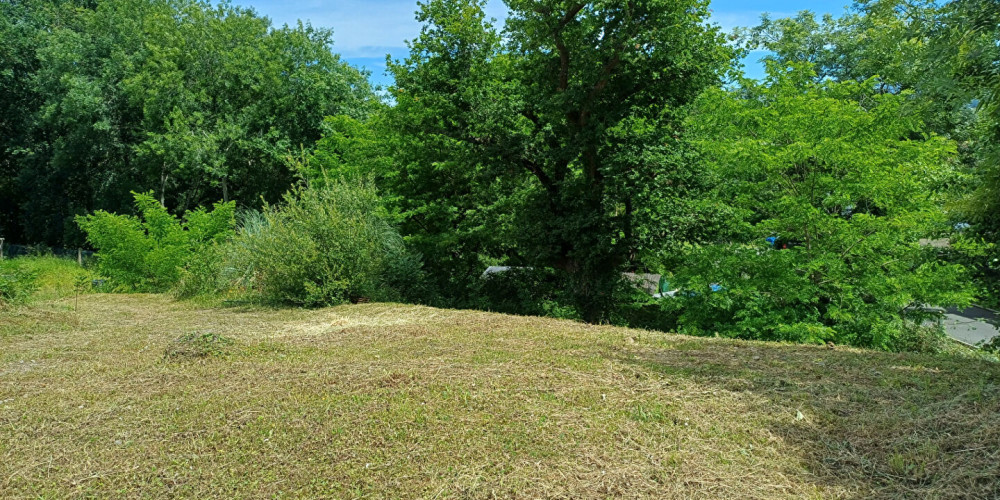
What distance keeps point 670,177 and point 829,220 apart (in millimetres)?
3466

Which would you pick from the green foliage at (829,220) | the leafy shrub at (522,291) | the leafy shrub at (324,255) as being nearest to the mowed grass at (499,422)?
the leafy shrub at (324,255)

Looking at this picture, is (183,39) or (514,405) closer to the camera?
(514,405)

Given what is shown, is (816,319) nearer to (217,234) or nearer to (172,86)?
(217,234)

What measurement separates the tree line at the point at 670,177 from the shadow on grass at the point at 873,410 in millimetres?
2975

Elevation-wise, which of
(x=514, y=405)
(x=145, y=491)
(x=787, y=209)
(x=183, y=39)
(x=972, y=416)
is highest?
(x=183, y=39)

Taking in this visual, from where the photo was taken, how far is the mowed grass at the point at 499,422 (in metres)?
3.37

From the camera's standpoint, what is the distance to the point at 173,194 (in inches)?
1232

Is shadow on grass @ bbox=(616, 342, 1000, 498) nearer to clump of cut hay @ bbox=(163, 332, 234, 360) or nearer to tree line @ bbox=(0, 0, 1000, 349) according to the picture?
tree line @ bbox=(0, 0, 1000, 349)

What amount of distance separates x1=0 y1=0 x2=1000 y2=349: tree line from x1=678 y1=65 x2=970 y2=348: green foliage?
0.04 m

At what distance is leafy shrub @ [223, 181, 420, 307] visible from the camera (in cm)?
1059

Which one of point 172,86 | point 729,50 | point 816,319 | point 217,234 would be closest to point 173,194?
point 172,86

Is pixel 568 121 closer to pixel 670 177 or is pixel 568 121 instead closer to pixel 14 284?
pixel 670 177

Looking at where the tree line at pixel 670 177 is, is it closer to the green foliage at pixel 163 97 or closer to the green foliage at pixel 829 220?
the green foliage at pixel 829 220

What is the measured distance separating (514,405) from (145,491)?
7.57ft
